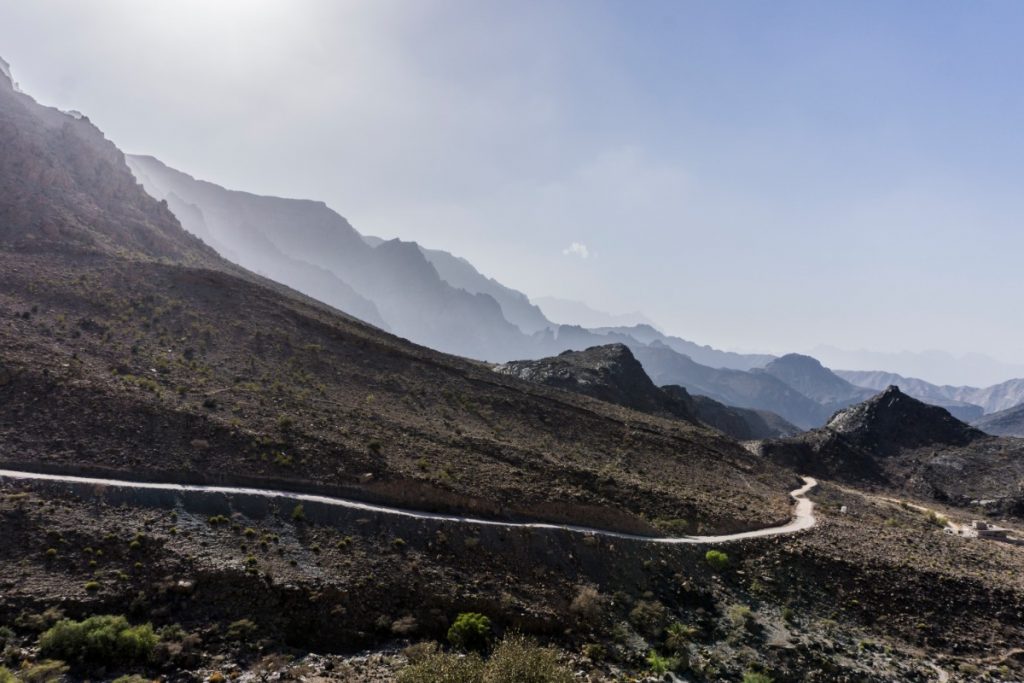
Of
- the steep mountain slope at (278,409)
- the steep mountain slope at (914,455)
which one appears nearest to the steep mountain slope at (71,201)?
the steep mountain slope at (278,409)

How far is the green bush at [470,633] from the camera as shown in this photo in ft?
75.6

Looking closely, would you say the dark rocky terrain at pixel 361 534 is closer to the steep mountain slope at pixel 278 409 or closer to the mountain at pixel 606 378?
the steep mountain slope at pixel 278 409

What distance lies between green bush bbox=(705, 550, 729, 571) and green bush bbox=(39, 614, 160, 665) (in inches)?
1099

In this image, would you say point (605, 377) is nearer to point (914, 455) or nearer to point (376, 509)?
point (914, 455)

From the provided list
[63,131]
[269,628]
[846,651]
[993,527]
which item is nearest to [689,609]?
[846,651]

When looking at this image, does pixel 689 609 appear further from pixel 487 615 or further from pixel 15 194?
pixel 15 194

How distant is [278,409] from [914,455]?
95.1 m

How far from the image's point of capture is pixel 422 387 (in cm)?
5203

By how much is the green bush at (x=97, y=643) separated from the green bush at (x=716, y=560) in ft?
91.6

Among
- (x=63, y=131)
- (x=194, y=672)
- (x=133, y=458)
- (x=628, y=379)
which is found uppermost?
(x=63, y=131)

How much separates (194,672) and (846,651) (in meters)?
29.6

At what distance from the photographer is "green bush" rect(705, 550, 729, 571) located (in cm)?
3297

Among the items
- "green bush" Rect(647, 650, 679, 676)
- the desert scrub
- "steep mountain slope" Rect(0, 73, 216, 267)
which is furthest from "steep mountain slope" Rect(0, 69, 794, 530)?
"green bush" Rect(647, 650, 679, 676)

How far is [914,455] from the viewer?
288 ft
